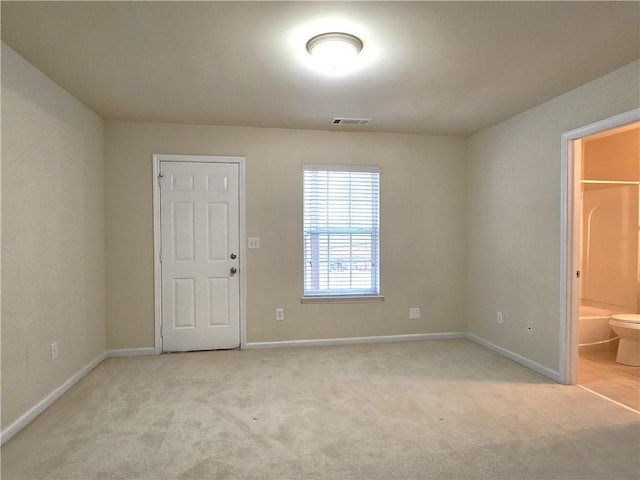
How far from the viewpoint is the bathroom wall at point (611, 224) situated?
416 centimetres

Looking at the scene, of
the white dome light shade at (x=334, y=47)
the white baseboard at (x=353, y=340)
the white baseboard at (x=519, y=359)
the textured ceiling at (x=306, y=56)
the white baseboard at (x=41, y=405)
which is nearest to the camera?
the textured ceiling at (x=306, y=56)

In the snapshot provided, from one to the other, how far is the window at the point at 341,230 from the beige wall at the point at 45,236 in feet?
6.93

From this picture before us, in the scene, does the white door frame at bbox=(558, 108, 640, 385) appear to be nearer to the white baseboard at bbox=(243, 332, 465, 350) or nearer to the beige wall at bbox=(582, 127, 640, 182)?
the white baseboard at bbox=(243, 332, 465, 350)

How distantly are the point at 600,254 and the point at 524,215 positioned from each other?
1.63 metres

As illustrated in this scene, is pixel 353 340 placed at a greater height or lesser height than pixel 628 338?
lesser

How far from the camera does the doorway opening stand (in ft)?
10.1

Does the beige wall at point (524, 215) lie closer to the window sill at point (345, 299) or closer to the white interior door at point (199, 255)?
the window sill at point (345, 299)

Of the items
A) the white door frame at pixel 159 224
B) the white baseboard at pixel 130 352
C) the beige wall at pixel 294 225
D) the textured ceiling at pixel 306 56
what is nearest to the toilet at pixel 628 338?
the beige wall at pixel 294 225

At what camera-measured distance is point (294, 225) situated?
13.7 feet

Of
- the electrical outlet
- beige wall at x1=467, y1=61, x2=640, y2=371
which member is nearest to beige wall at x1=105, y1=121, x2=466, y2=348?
beige wall at x1=467, y1=61, x2=640, y2=371

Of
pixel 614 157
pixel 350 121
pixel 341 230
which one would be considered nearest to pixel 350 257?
pixel 341 230

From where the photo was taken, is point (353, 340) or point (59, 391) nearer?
point (59, 391)

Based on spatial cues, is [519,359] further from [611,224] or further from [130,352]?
[130,352]

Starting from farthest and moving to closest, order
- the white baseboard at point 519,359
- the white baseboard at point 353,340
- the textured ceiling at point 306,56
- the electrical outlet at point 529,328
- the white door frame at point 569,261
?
1. the white baseboard at point 353,340
2. the electrical outlet at point 529,328
3. the white baseboard at point 519,359
4. the white door frame at point 569,261
5. the textured ceiling at point 306,56
